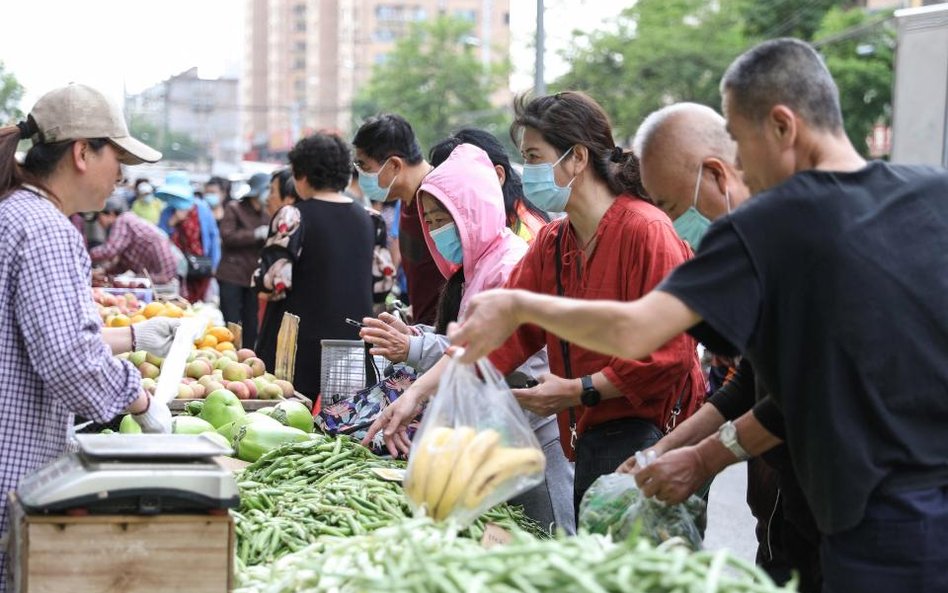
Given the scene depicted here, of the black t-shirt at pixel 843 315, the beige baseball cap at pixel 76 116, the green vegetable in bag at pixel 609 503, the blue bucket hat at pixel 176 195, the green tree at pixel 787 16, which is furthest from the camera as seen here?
the green tree at pixel 787 16

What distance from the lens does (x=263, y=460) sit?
4.93 meters

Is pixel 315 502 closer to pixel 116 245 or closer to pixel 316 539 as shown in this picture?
pixel 316 539

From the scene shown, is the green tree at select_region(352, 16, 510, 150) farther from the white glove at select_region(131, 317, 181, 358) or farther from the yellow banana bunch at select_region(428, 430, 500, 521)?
the yellow banana bunch at select_region(428, 430, 500, 521)

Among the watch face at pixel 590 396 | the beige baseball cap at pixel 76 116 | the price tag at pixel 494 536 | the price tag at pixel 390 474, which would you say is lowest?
the price tag at pixel 390 474

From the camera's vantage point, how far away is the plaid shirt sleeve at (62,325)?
3.45 metres

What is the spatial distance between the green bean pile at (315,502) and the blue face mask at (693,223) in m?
1.07

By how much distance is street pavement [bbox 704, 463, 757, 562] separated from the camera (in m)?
8.22

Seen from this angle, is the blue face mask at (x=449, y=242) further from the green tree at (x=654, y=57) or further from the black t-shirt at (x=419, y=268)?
the green tree at (x=654, y=57)

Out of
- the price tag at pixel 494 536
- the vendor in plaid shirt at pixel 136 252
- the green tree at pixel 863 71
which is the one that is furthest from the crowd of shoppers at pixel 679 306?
the green tree at pixel 863 71

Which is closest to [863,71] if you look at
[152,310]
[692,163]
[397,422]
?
[152,310]

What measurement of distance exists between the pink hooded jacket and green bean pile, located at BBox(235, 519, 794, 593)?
7.68 ft

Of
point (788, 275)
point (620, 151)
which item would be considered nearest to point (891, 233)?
point (788, 275)

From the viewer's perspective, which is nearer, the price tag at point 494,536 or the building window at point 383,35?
the price tag at point 494,536

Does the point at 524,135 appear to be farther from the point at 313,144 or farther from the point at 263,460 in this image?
the point at 313,144
